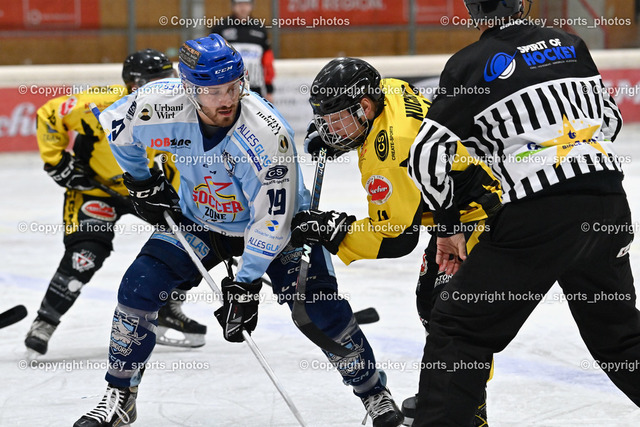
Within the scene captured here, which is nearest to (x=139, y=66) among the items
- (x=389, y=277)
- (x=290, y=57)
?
(x=389, y=277)

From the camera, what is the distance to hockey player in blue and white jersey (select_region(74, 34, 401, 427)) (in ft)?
9.53

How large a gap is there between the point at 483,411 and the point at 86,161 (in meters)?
2.15

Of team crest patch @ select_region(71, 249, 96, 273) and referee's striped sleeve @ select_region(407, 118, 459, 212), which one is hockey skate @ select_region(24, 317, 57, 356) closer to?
team crest patch @ select_region(71, 249, 96, 273)

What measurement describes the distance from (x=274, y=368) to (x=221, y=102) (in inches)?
51.4

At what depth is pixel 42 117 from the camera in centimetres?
418

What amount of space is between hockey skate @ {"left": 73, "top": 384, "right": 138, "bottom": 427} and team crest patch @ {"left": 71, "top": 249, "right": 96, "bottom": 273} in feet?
3.36

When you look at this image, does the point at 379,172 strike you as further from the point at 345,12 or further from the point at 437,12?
the point at 437,12

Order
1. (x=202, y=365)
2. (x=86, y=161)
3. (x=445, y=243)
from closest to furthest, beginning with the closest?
(x=445, y=243) → (x=202, y=365) → (x=86, y=161)

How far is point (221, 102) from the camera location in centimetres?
288

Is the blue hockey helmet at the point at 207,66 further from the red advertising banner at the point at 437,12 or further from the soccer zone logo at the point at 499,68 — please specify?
the red advertising banner at the point at 437,12

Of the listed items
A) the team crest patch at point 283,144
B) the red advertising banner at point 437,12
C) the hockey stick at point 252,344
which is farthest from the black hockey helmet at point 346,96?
the red advertising banner at point 437,12

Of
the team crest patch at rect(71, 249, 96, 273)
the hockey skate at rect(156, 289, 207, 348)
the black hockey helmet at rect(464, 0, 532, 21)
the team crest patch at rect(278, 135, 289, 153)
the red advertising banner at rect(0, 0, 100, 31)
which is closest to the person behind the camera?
the black hockey helmet at rect(464, 0, 532, 21)

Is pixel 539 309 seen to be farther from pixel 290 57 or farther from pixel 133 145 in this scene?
pixel 290 57

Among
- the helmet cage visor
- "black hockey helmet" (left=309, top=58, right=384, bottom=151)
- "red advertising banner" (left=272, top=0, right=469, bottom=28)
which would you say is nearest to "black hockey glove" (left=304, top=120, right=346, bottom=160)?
"black hockey helmet" (left=309, top=58, right=384, bottom=151)
